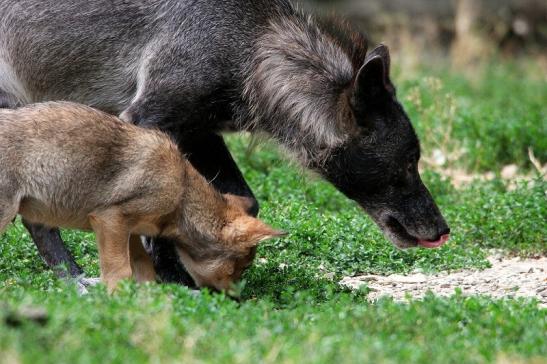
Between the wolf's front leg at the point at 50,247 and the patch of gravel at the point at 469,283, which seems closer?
the patch of gravel at the point at 469,283

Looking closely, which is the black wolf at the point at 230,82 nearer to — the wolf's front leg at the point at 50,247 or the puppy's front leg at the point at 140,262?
the wolf's front leg at the point at 50,247

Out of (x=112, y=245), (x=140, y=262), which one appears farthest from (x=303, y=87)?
A: (x=112, y=245)

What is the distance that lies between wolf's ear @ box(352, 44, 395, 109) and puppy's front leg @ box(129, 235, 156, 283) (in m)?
1.91

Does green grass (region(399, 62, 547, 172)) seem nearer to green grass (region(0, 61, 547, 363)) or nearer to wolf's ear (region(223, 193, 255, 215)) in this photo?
green grass (region(0, 61, 547, 363))

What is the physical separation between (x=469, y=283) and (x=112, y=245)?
293cm

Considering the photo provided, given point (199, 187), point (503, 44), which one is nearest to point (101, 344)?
point (199, 187)

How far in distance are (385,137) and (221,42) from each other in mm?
1460

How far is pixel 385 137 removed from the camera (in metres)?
7.62

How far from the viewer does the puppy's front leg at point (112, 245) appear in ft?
21.9

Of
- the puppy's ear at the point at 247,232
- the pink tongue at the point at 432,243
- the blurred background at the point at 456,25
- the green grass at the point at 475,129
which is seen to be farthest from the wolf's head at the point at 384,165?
the blurred background at the point at 456,25

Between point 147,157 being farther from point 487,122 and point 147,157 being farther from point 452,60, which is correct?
point 452,60

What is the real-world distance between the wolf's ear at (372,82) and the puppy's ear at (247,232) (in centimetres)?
124

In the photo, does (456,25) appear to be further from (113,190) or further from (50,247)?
(113,190)

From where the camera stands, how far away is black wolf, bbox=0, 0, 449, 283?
7664 millimetres
